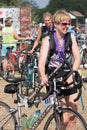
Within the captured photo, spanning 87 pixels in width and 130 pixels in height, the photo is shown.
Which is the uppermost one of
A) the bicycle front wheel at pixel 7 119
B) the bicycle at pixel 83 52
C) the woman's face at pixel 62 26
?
the woman's face at pixel 62 26

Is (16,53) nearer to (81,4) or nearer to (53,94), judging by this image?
(53,94)

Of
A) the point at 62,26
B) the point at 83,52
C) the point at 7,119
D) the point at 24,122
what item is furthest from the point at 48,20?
the point at 83,52

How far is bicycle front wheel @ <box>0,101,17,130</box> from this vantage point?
5578 mm

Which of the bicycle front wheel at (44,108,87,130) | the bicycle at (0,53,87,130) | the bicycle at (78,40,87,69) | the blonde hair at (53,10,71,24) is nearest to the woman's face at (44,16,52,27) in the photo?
the blonde hair at (53,10,71,24)

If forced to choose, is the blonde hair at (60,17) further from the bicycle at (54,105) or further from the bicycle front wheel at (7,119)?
the bicycle front wheel at (7,119)

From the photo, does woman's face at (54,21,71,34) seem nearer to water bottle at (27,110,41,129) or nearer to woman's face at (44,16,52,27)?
water bottle at (27,110,41,129)

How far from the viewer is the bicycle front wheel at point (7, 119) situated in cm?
558

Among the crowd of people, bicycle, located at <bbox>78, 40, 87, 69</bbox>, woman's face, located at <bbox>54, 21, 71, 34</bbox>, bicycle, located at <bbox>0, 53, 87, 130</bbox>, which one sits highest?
woman's face, located at <bbox>54, 21, 71, 34</bbox>

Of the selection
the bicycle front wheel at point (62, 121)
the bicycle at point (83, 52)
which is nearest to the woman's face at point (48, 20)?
the bicycle front wheel at point (62, 121)

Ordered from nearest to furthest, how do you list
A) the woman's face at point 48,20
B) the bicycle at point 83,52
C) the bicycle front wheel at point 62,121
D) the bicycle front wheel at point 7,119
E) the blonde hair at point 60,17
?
the bicycle front wheel at point 62,121
the blonde hair at point 60,17
the bicycle front wheel at point 7,119
the woman's face at point 48,20
the bicycle at point 83,52

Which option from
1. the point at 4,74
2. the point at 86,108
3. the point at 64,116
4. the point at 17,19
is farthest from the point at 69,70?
the point at 17,19

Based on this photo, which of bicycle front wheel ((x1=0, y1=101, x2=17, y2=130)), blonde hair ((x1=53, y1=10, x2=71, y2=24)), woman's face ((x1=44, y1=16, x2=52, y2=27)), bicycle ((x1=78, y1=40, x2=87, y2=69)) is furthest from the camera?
bicycle ((x1=78, y1=40, x2=87, y2=69))

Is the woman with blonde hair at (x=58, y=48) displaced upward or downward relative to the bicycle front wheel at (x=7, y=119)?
upward

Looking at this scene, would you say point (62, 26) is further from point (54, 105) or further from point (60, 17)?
point (54, 105)
